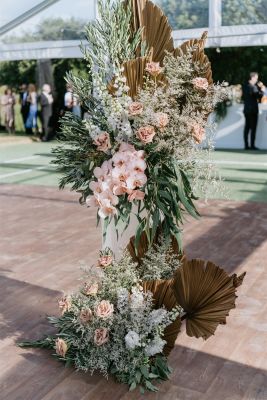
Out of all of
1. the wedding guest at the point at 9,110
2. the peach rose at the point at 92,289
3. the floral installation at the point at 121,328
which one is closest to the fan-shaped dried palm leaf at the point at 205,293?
the floral installation at the point at 121,328

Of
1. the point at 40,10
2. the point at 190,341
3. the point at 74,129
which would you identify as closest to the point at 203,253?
the point at 190,341

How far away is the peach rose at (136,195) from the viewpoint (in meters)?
2.40

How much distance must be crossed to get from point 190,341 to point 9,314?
47.5 inches

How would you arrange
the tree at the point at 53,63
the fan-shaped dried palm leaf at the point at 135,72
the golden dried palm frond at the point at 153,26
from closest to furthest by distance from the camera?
the fan-shaped dried palm leaf at the point at 135,72
the golden dried palm frond at the point at 153,26
the tree at the point at 53,63

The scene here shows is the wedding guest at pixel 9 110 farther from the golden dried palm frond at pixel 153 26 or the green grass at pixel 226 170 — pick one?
the golden dried palm frond at pixel 153 26

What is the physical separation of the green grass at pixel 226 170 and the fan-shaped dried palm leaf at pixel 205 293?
13.7 ft

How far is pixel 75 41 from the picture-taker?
12.0 meters

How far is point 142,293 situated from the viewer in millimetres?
2674

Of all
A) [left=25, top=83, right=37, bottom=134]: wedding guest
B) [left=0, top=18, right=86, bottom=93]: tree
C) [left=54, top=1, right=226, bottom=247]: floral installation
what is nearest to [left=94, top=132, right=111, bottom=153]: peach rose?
[left=54, top=1, right=226, bottom=247]: floral installation

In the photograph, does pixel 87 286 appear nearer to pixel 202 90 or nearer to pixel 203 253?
pixel 202 90

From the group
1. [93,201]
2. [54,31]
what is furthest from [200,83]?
[54,31]

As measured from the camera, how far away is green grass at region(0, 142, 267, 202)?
795cm

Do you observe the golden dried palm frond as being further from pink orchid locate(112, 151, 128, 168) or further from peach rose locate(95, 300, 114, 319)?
peach rose locate(95, 300, 114, 319)

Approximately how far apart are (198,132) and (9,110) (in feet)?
48.9
